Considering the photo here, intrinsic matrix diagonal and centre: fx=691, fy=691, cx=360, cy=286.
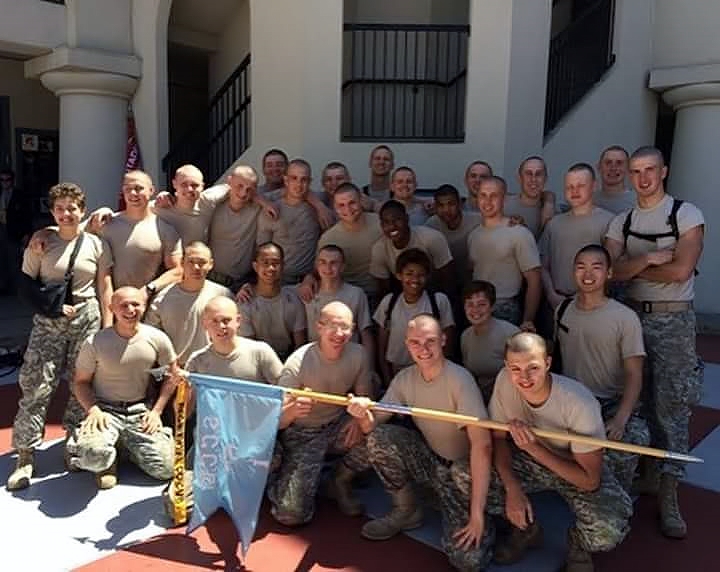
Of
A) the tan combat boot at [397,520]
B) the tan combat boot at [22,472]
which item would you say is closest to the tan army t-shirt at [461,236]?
the tan combat boot at [397,520]

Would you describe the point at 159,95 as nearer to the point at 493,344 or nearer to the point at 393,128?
the point at 393,128

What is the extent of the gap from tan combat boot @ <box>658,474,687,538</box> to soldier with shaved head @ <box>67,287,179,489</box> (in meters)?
2.44

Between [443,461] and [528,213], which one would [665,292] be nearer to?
[528,213]

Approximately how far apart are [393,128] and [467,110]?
118cm

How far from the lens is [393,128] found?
25.0 ft

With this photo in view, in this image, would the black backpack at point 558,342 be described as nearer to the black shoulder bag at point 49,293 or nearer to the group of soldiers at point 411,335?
the group of soldiers at point 411,335

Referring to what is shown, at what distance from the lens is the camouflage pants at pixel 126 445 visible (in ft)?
11.4

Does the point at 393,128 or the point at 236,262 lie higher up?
the point at 393,128

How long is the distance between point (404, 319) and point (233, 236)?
1375 mm

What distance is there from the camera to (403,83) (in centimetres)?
757

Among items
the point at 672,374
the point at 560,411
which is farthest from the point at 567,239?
the point at 560,411

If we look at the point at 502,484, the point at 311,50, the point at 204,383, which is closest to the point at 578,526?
the point at 502,484

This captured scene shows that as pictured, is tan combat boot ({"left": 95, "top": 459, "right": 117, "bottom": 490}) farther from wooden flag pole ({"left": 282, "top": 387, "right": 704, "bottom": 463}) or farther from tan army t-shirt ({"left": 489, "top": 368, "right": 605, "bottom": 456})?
tan army t-shirt ({"left": 489, "top": 368, "right": 605, "bottom": 456})

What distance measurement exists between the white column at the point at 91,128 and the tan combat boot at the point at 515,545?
640 centimetres
